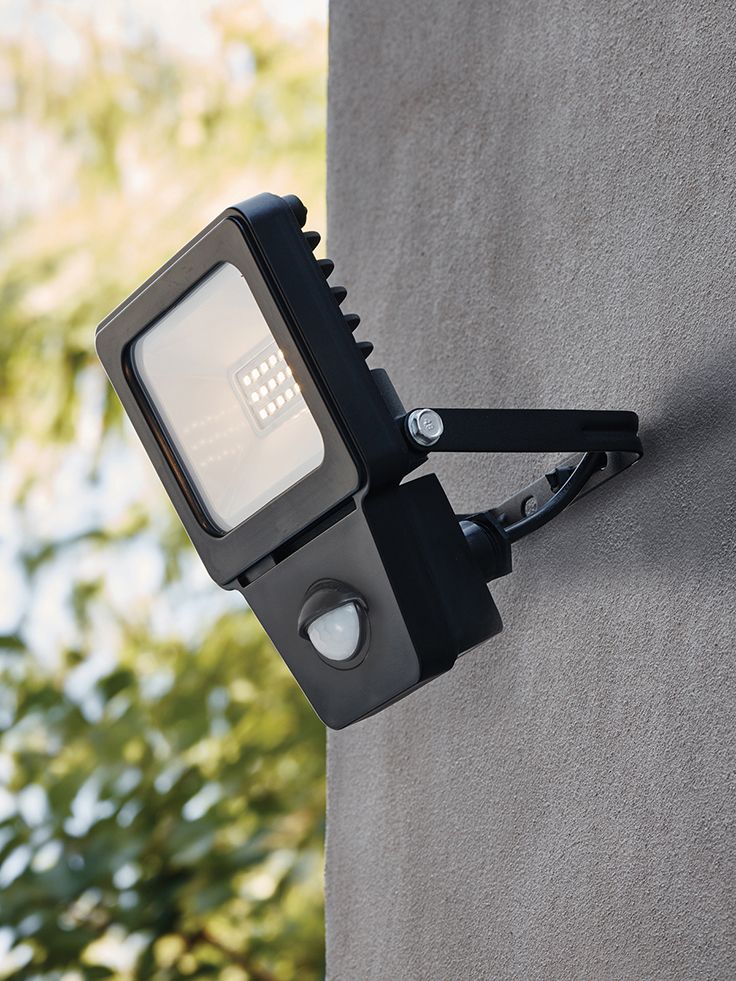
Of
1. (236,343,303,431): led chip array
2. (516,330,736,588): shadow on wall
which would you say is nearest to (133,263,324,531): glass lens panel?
(236,343,303,431): led chip array

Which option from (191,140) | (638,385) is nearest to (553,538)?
(638,385)

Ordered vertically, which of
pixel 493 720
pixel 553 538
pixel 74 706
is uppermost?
pixel 553 538

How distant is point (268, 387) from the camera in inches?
20.4

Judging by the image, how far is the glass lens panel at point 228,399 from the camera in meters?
0.51

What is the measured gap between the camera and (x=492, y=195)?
0.76 meters

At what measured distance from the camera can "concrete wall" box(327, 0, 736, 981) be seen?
0.56 meters

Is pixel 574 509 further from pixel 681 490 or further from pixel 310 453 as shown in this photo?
pixel 310 453

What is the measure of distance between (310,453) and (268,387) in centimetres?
5

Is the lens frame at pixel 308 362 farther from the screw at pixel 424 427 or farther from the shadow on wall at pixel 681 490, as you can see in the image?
the shadow on wall at pixel 681 490

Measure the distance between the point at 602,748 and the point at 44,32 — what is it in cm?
401

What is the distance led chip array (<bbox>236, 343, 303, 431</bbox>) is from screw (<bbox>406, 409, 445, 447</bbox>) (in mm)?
61

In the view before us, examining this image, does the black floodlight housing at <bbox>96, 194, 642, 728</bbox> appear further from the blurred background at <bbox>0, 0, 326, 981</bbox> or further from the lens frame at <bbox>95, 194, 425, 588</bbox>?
the blurred background at <bbox>0, 0, 326, 981</bbox>

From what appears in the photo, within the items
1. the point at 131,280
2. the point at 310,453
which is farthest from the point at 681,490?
the point at 131,280

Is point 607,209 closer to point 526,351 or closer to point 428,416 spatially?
point 526,351
